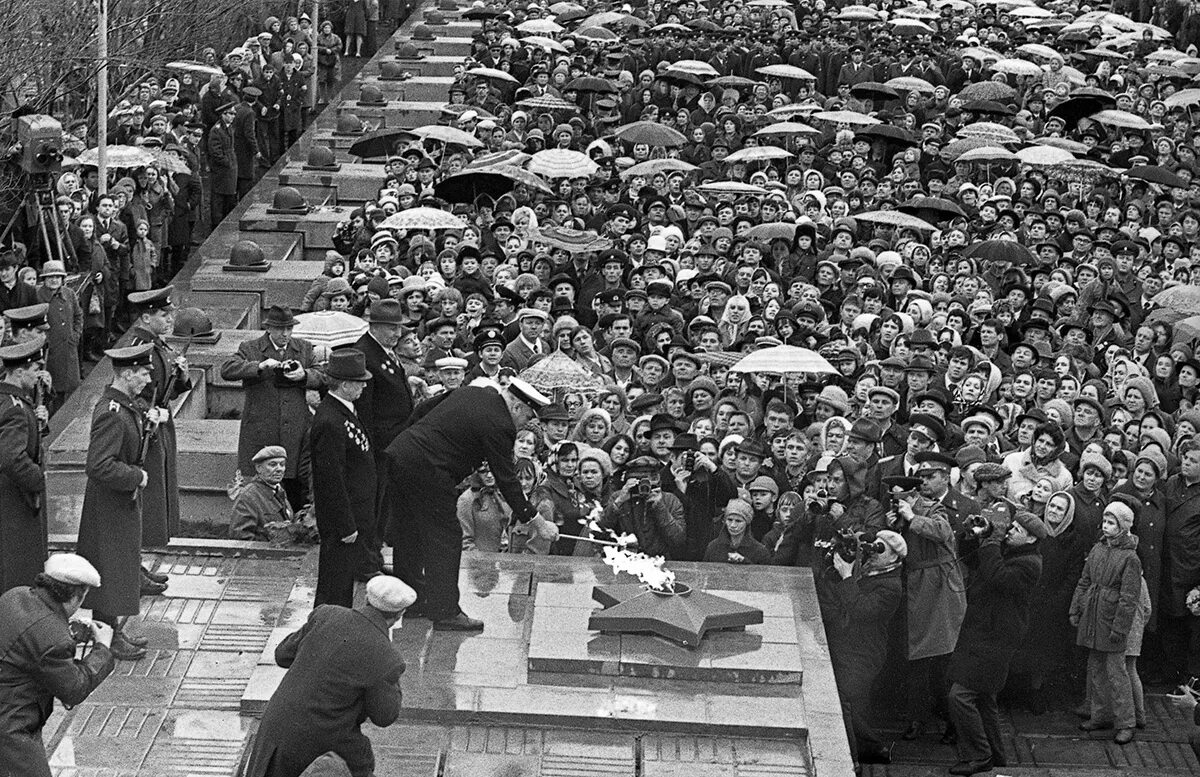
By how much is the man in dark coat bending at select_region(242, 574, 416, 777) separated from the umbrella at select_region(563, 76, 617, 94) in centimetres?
1688

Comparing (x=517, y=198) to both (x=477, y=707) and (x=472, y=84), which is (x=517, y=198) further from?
(x=477, y=707)

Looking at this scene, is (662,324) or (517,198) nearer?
(662,324)

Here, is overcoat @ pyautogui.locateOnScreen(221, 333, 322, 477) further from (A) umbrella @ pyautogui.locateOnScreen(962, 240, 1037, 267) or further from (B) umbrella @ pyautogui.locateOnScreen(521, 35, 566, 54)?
(B) umbrella @ pyautogui.locateOnScreen(521, 35, 566, 54)

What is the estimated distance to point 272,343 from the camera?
47.5 ft

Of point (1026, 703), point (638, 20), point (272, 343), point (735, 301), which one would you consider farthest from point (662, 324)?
point (638, 20)

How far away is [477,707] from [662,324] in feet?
19.3

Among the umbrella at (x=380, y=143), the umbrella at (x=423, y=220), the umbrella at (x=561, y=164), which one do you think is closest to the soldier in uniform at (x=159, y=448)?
the umbrella at (x=423, y=220)

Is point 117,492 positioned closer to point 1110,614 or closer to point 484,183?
point 1110,614

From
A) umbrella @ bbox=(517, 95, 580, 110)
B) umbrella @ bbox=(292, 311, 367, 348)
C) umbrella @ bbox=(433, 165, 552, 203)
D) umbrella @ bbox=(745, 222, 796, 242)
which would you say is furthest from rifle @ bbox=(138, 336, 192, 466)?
umbrella @ bbox=(517, 95, 580, 110)

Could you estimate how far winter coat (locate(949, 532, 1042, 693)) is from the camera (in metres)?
11.9

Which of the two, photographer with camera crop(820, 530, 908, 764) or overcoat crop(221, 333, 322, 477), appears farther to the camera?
overcoat crop(221, 333, 322, 477)

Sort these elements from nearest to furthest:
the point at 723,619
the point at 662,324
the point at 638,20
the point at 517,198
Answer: the point at 723,619
the point at 662,324
the point at 517,198
the point at 638,20

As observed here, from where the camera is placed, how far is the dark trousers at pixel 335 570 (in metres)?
10.9

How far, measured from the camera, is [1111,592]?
40.3 ft
